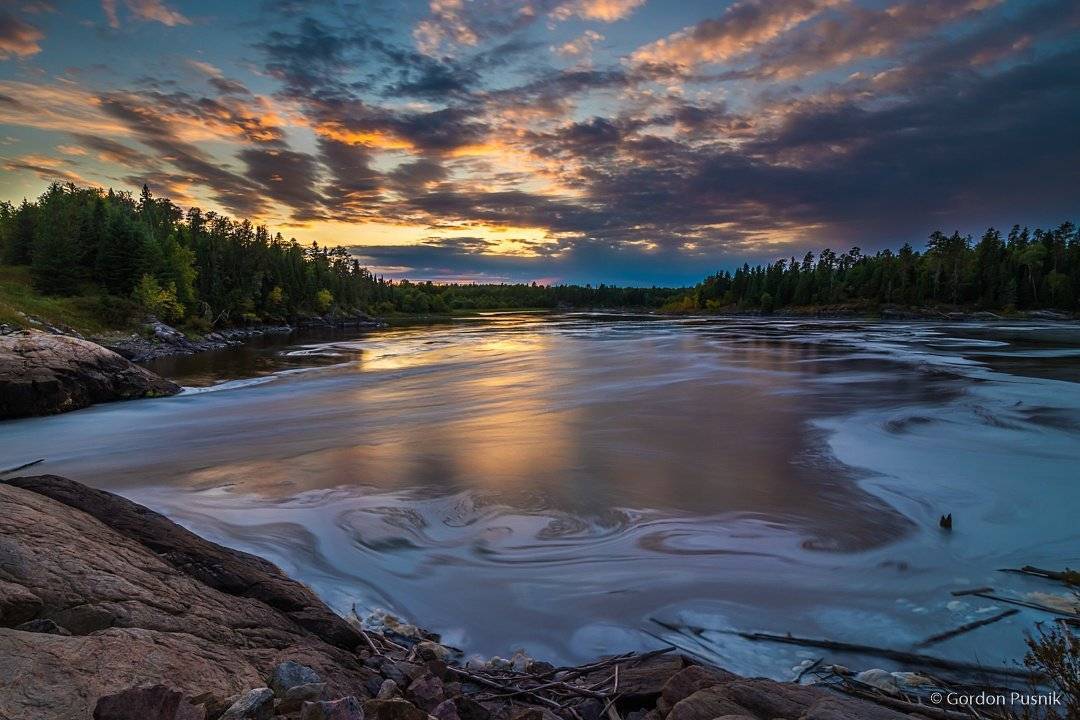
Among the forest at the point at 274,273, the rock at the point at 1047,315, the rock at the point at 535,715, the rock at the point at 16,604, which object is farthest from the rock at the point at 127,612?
the rock at the point at 1047,315

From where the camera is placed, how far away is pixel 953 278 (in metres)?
98.6

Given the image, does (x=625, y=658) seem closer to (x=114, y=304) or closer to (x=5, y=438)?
(x=5, y=438)

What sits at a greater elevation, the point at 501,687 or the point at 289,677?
the point at 289,677

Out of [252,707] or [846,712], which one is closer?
[252,707]

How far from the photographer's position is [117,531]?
15.1 feet

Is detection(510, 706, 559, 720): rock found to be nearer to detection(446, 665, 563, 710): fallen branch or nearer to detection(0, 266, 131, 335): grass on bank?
detection(446, 665, 563, 710): fallen branch

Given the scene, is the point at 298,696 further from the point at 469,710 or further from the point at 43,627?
the point at 43,627

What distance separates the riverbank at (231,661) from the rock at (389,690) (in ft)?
0.04

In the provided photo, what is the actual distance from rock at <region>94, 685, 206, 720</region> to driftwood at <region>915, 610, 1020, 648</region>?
5.75 metres

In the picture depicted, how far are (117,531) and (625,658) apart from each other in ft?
15.9

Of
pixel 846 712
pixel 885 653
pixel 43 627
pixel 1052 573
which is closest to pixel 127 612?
pixel 43 627

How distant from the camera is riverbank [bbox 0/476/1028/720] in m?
2.45

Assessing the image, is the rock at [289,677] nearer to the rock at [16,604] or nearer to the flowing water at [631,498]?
the rock at [16,604]

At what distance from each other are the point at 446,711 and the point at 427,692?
35 centimetres
